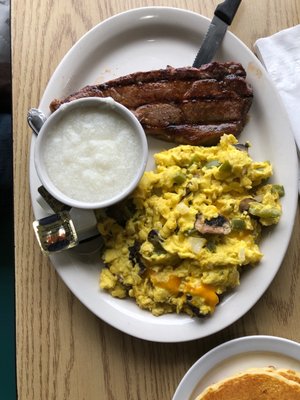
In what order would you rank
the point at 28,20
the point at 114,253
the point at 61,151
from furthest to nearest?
the point at 28,20 < the point at 114,253 < the point at 61,151

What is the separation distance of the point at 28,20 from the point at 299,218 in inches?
44.8

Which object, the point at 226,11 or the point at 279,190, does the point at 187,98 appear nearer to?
the point at 226,11

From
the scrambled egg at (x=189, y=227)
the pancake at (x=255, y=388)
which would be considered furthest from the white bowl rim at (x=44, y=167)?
the pancake at (x=255, y=388)

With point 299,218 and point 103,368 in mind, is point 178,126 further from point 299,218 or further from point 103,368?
point 103,368

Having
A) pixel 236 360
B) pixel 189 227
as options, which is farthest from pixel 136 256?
pixel 236 360

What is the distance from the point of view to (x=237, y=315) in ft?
5.98

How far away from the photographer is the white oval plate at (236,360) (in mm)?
1819

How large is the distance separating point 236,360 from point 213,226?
1.45ft

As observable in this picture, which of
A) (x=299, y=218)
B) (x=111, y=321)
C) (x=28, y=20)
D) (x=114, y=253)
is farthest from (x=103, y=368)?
(x=28, y=20)

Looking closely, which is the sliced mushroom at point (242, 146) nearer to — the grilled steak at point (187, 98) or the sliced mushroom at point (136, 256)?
the grilled steak at point (187, 98)

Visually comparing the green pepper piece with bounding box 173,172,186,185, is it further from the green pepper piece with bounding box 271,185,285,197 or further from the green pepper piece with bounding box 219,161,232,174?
the green pepper piece with bounding box 271,185,285,197

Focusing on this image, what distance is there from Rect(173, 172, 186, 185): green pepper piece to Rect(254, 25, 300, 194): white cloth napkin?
449 millimetres

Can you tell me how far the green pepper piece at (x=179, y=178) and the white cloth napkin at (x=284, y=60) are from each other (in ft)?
1.47

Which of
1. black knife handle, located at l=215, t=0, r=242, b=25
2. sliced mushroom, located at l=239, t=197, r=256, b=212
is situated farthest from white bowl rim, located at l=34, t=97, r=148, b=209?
black knife handle, located at l=215, t=0, r=242, b=25
